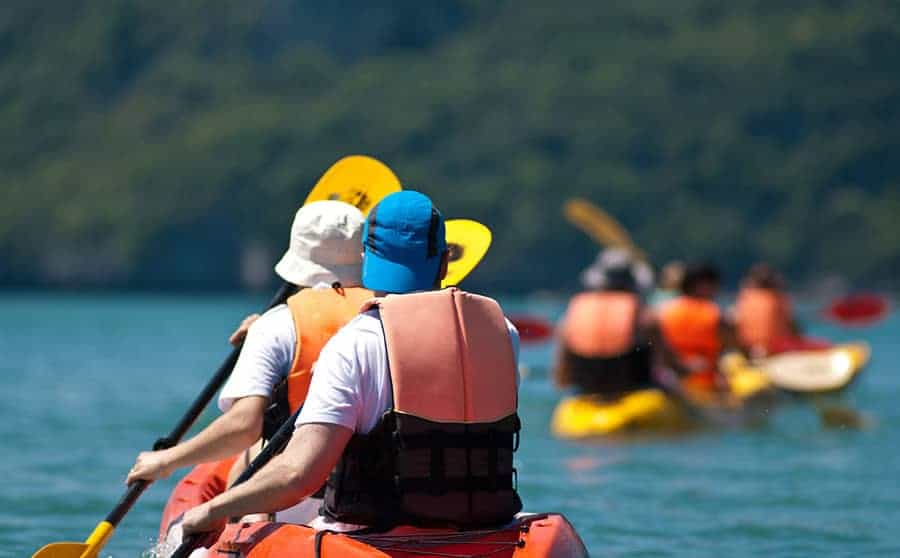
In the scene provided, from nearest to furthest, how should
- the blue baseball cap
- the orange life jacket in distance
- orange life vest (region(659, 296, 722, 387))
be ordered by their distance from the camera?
the orange life jacket in distance
the blue baseball cap
orange life vest (region(659, 296, 722, 387))

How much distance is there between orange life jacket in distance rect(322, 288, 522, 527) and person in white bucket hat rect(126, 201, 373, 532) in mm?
707

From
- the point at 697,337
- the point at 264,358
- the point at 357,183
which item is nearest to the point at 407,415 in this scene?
the point at 264,358

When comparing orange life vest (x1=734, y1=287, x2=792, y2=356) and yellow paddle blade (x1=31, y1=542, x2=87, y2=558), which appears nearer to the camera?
yellow paddle blade (x1=31, y1=542, x2=87, y2=558)

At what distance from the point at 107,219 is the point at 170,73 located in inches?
918

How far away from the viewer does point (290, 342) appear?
19.8ft

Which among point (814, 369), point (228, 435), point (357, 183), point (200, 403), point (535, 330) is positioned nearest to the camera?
point (228, 435)

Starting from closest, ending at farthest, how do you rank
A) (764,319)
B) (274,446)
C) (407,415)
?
(407,415) → (274,446) → (764,319)

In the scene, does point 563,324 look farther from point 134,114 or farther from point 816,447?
point 134,114

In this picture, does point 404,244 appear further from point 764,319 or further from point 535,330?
point 535,330

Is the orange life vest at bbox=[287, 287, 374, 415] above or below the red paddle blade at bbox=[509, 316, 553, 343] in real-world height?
below

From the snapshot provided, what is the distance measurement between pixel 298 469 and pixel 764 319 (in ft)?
46.3

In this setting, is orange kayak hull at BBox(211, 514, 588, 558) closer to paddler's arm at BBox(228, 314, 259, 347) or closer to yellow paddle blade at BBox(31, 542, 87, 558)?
yellow paddle blade at BBox(31, 542, 87, 558)

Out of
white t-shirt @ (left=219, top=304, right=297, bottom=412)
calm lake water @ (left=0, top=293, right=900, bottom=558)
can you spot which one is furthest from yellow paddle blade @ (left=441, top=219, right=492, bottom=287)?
calm lake water @ (left=0, top=293, right=900, bottom=558)

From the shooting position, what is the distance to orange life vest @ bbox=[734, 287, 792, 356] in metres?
18.4
